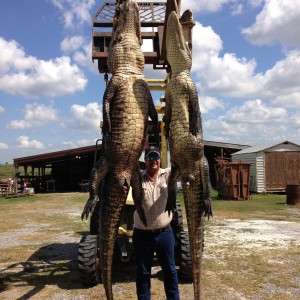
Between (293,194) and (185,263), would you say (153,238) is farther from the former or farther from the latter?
(293,194)

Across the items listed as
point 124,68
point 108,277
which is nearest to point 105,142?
point 124,68

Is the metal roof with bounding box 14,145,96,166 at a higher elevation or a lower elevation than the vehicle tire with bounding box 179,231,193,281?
higher

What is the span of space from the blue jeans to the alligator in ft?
2.93


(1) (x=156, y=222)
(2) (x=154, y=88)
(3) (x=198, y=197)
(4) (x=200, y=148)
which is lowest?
(1) (x=156, y=222)

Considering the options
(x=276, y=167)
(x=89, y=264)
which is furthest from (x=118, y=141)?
(x=276, y=167)

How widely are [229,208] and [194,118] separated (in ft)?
42.0

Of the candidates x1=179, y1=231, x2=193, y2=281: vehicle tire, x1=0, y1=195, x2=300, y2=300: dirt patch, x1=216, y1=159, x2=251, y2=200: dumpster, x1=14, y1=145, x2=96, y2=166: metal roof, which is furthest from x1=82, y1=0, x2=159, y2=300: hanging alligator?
x1=14, y1=145, x2=96, y2=166: metal roof

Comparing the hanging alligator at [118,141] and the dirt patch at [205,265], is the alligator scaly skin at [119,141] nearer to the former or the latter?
the hanging alligator at [118,141]

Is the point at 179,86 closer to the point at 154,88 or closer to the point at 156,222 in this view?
the point at 156,222

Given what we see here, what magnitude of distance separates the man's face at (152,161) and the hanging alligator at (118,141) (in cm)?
76

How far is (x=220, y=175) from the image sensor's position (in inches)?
792

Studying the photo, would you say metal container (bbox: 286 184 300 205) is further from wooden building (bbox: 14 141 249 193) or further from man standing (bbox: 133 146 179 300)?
man standing (bbox: 133 146 179 300)

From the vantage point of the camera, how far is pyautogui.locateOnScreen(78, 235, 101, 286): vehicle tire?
5.57m

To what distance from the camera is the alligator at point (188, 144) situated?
301cm
